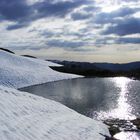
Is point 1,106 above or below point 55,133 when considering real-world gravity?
above

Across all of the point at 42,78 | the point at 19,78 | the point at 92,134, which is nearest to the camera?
the point at 92,134

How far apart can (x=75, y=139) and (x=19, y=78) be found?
62.1m

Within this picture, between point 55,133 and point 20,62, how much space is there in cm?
9018

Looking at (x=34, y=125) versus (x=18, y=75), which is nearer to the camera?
(x=34, y=125)

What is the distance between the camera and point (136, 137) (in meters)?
28.3

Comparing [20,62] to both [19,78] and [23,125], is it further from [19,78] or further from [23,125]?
[23,125]

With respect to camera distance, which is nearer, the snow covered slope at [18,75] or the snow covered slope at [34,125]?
the snow covered slope at [34,125]

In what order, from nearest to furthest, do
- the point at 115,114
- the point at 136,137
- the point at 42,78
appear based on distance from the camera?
the point at 136,137 < the point at 115,114 < the point at 42,78

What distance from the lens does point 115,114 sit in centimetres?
4225

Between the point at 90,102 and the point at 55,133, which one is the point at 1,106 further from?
the point at 90,102

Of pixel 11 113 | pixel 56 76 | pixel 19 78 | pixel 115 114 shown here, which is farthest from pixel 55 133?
pixel 56 76

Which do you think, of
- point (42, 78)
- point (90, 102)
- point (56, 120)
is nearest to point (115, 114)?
point (90, 102)

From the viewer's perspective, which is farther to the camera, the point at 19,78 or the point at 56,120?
the point at 19,78

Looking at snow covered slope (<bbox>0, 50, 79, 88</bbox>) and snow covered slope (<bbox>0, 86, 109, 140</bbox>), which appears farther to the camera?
snow covered slope (<bbox>0, 50, 79, 88</bbox>)
